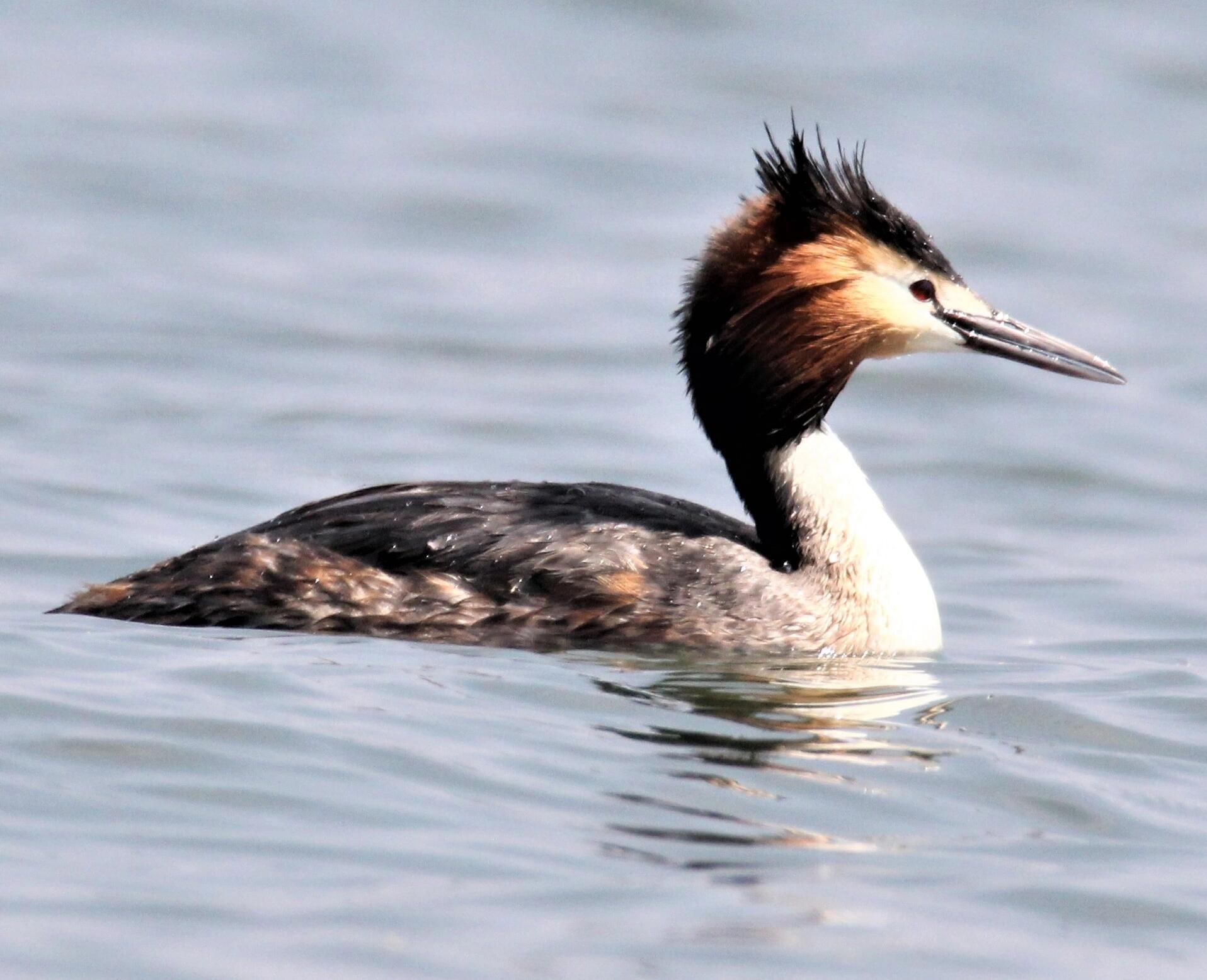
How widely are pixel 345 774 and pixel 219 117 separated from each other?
11740 millimetres

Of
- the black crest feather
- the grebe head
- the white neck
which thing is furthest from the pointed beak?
the white neck

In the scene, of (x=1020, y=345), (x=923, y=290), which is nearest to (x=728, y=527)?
(x=923, y=290)

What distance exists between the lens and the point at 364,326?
14234mm

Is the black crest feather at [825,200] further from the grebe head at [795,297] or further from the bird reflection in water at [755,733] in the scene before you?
the bird reflection in water at [755,733]

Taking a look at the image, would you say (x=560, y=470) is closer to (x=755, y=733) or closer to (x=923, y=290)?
(x=923, y=290)

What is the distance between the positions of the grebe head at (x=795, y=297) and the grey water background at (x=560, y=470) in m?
0.97

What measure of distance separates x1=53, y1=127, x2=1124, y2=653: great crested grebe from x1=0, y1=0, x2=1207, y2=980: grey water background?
0.20 metres

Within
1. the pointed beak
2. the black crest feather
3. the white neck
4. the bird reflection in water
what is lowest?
the bird reflection in water

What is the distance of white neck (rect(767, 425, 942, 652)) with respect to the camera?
8227 mm

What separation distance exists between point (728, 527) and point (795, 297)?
897 millimetres

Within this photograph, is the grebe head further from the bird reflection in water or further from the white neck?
the bird reflection in water

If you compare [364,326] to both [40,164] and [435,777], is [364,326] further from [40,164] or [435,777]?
[435,777]

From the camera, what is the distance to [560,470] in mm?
11992

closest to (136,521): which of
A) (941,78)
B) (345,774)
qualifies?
(345,774)
